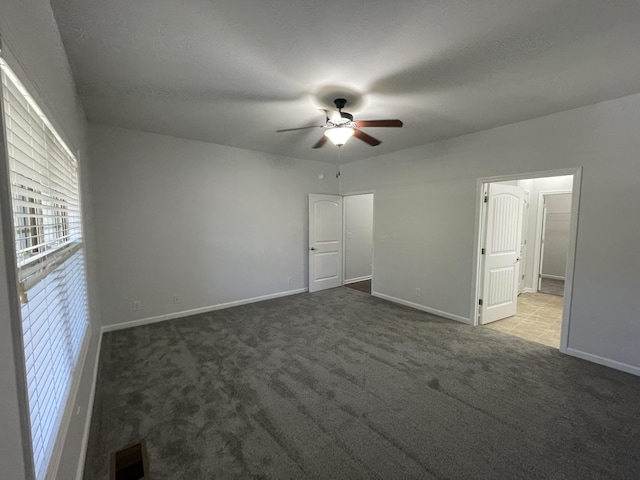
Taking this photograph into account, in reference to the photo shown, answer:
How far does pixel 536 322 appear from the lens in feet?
13.3

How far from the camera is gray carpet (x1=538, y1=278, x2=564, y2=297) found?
573 cm

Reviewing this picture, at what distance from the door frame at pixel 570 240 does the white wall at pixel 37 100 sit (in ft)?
13.5

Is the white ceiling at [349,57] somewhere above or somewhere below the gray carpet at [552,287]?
above

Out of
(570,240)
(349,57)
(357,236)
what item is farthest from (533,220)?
(349,57)

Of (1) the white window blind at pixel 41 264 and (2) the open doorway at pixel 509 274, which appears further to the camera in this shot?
(2) the open doorway at pixel 509 274

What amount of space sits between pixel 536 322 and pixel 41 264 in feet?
17.3

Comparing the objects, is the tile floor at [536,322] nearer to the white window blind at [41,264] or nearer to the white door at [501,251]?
the white door at [501,251]

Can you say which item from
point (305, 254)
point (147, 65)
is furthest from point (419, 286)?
point (147, 65)

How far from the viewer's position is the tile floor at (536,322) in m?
3.56

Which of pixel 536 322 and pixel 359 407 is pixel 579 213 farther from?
pixel 359 407

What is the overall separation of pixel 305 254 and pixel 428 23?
4.22 metres

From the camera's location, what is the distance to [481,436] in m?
1.92

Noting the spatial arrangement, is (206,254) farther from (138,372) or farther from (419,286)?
(419,286)

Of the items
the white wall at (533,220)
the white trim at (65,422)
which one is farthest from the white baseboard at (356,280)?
the white trim at (65,422)
